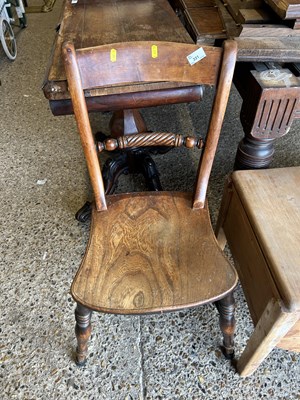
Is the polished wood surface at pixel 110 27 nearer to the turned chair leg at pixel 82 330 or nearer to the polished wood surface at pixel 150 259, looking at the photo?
the polished wood surface at pixel 150 259

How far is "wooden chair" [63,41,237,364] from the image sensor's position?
804 millimetres

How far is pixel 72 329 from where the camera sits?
1.18 metres

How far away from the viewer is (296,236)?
33.2 inches

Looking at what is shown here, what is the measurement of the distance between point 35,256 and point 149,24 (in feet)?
3.34

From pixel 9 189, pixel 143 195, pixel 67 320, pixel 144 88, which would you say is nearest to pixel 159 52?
pixel 144 88

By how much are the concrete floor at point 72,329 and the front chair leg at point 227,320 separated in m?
0.06

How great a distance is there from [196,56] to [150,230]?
1.57 ft

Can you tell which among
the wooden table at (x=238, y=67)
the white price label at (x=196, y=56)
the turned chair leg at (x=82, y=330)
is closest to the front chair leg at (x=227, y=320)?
the turned chair leg at (x=82, y=330)

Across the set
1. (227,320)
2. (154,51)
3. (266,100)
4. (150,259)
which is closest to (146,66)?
(154,51)

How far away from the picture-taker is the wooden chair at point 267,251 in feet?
2.55

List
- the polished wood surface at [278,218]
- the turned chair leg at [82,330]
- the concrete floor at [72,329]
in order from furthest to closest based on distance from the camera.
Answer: the concrete floor at [72,329] < the turned chair leg at [82,330] < the polished wood surface at [278,218]

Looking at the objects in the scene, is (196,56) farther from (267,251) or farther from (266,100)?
(267,251)

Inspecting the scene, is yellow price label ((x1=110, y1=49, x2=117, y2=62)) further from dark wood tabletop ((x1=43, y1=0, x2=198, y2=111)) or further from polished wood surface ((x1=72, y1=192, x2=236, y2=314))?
polished wood surface ((x1=72, y1=192, x2=236, y2=314))

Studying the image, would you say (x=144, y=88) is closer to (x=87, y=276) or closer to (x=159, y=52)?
(x=159, y=52)
